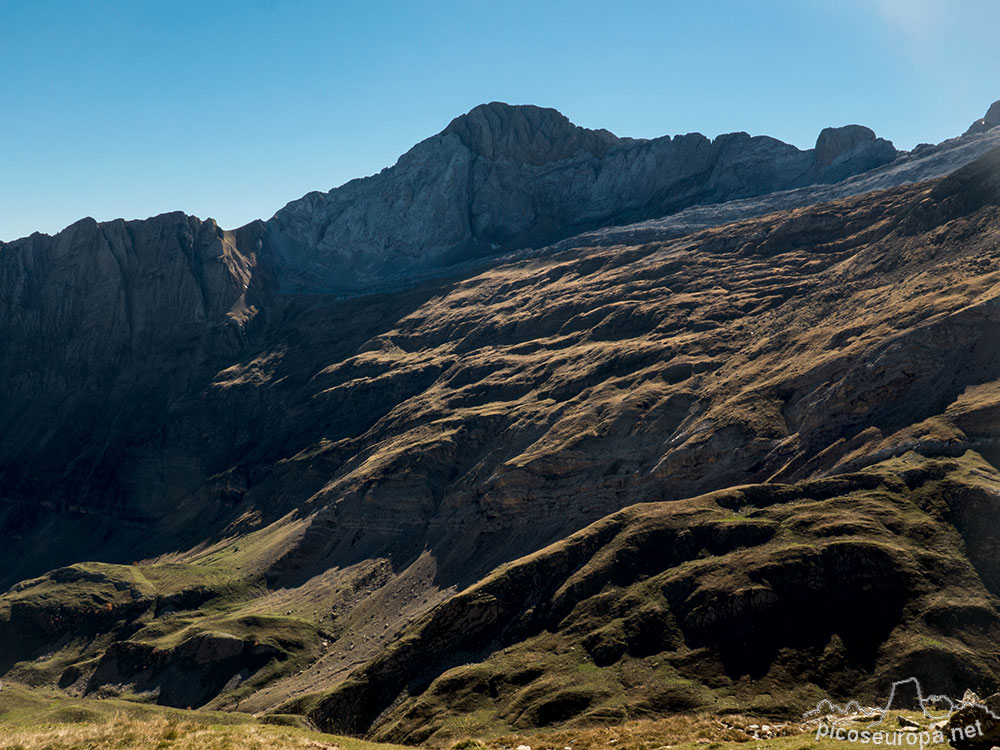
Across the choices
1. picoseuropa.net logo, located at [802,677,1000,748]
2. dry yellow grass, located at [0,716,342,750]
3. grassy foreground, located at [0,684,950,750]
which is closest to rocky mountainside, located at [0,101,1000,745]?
grassy foreground, located at [0,684,950,750]

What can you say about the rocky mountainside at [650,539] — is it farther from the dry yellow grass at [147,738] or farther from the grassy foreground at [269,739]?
the dry yellow grass at [147,738]

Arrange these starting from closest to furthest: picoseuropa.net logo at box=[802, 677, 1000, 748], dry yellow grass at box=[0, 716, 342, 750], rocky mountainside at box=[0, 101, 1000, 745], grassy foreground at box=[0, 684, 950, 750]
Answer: picoseuropa.net logo at box=[802, 677, 1000, 748] < dry yellow grass at box=[0, 716, 342, 750] < grassy foreground at box=[0, 684, 950, 750] < rocky mountainside at box=[0, 101, 1000, 745]

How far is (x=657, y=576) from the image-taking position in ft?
292

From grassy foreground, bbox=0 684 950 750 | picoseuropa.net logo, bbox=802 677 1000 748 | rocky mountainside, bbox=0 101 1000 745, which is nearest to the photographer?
picoseuropa.net logo, bbox=802 677 1000 748

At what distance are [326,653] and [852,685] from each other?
8466 cm

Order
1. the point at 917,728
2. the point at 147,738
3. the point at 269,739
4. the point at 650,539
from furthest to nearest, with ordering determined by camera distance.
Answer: the point at 650,539, the point at 269,739, the point at 917,728, the point at 147,738

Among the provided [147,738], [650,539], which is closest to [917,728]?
[147,738]

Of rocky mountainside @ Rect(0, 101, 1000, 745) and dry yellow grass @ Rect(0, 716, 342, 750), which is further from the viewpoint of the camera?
rocky mountainside @ Rect(0, 101, 1000, 745)

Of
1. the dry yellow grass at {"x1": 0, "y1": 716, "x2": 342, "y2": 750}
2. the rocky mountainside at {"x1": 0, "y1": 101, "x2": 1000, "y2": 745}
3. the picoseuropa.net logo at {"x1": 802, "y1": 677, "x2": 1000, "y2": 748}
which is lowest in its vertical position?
the rocky mountainside at {"x1": 0, "y1": 101, "x2": 1000, "y2": 745}

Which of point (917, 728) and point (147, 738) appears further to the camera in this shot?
point (917, 728)

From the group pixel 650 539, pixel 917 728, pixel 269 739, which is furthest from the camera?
pixel 650 539

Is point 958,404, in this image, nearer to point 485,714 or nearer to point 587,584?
point 587,584

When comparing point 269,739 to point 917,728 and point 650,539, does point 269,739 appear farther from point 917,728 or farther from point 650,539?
point 650,539

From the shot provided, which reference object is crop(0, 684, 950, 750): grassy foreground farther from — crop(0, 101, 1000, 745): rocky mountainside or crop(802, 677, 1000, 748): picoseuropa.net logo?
crop(0, 101, 1000, 745): rocky mountainside
